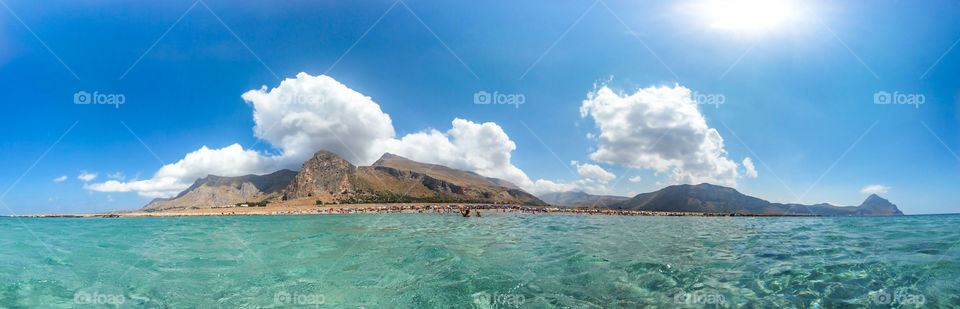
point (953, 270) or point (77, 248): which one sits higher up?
point (953, 270)

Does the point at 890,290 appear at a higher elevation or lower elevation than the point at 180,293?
higher

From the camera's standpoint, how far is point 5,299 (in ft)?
22.6

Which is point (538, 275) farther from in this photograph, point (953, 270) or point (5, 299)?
point (5, 299)

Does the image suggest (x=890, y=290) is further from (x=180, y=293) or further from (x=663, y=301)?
(x=180, y=293)

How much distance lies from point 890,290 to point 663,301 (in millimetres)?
5237

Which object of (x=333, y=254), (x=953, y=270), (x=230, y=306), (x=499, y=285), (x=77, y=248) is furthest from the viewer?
(x=77, y=248)

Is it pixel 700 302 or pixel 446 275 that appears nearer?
pixel 700 302

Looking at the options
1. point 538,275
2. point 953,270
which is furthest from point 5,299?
point 953,270

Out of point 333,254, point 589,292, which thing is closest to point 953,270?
point 589,292

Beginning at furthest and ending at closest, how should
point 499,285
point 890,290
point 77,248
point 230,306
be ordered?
1. point 77,248
2. point 499,285
3. point 890,290
4. point 230,306

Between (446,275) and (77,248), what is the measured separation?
1808cm

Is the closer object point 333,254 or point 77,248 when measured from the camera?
point 333,254

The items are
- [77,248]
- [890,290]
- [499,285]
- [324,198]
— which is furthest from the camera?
[324,198]

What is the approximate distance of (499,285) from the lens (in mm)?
7809
